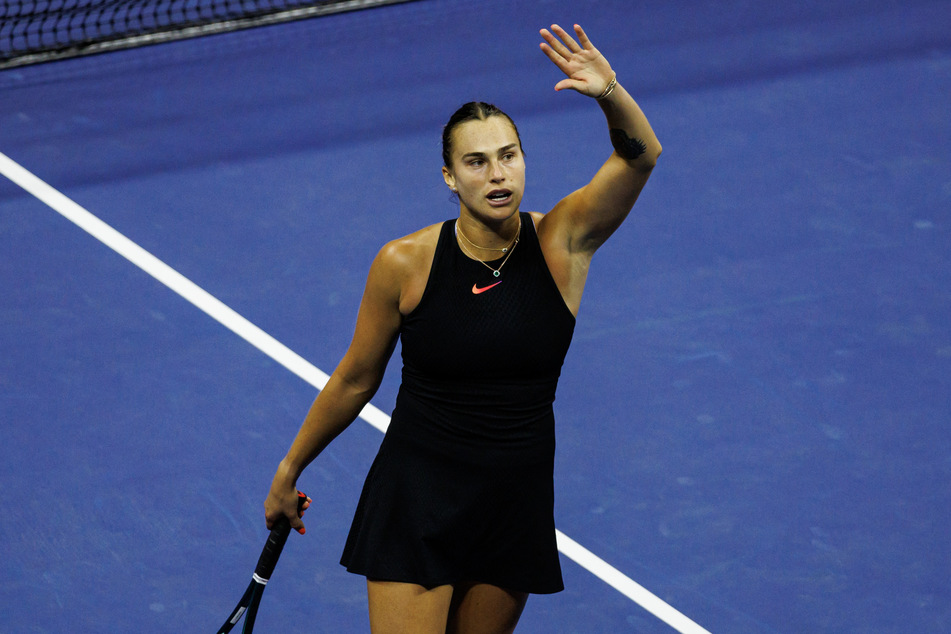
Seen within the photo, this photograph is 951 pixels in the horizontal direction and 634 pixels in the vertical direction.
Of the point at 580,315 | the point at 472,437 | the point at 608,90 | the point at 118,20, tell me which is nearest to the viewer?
the point at 608,90

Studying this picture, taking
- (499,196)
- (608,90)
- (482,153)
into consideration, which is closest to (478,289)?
(499,196)

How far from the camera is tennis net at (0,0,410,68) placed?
35.1 feet

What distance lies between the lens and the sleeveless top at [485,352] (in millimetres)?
3553

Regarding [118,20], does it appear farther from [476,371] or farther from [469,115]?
[476,371]

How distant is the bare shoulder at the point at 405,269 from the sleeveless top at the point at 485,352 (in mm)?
29

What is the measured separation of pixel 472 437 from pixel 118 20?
344 inches

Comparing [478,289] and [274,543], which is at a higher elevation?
[478,289]

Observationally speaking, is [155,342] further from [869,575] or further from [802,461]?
[869,575]

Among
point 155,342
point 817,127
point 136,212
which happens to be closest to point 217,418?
point 155,342

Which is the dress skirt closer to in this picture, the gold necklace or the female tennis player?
the female tennis player

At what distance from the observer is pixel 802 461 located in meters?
5.99

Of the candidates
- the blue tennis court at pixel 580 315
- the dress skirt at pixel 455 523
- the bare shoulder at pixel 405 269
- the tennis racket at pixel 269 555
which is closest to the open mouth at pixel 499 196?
the bare shoulder at pixel 405 269

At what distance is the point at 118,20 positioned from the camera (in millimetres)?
11250

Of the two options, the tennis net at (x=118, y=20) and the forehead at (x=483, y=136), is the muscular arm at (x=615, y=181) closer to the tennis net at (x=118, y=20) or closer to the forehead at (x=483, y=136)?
the forehead at (x=483, y=136)
